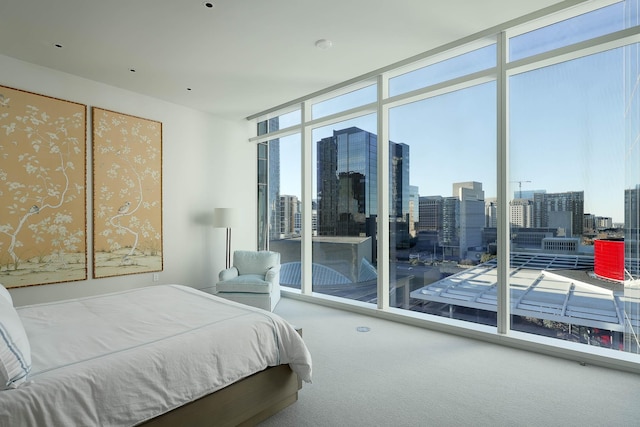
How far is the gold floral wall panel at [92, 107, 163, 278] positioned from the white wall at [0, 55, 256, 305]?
0.10 meters

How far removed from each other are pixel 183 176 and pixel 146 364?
4.10 meters

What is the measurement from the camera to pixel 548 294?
3.25m

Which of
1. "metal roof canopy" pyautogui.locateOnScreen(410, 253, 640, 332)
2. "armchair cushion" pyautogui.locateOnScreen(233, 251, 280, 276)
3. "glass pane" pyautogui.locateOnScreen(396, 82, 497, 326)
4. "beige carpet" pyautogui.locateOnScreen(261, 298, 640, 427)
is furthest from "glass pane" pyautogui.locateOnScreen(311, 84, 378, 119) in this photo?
"beige carpet" pyautogui.locateOnScreen(261, 298, 640, 427)

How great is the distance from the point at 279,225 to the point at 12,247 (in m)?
3.62

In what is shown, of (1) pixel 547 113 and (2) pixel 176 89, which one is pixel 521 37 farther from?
(2) pixel 176 89

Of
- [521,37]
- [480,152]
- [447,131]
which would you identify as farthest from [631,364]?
[521,37]

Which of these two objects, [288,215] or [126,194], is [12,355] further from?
[288,215]

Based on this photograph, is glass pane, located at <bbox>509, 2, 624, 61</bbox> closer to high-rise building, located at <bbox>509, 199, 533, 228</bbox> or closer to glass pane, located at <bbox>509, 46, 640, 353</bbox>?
glass pane, located at <bbox>509, 46, 640, 353</bbox>

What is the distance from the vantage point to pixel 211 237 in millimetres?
5629

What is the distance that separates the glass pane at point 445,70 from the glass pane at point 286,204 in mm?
1983

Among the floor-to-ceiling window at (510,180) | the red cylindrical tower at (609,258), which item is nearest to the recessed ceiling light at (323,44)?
the floor-to-ceiling window at (510,180)

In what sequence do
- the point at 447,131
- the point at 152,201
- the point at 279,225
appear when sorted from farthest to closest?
the point at 279,225, the point at 152,201, the point at 447,131

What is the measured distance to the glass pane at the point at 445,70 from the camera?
3562 millimetres

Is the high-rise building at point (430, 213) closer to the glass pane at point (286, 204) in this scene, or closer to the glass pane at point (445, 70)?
the glass pane at point (445, 70)
